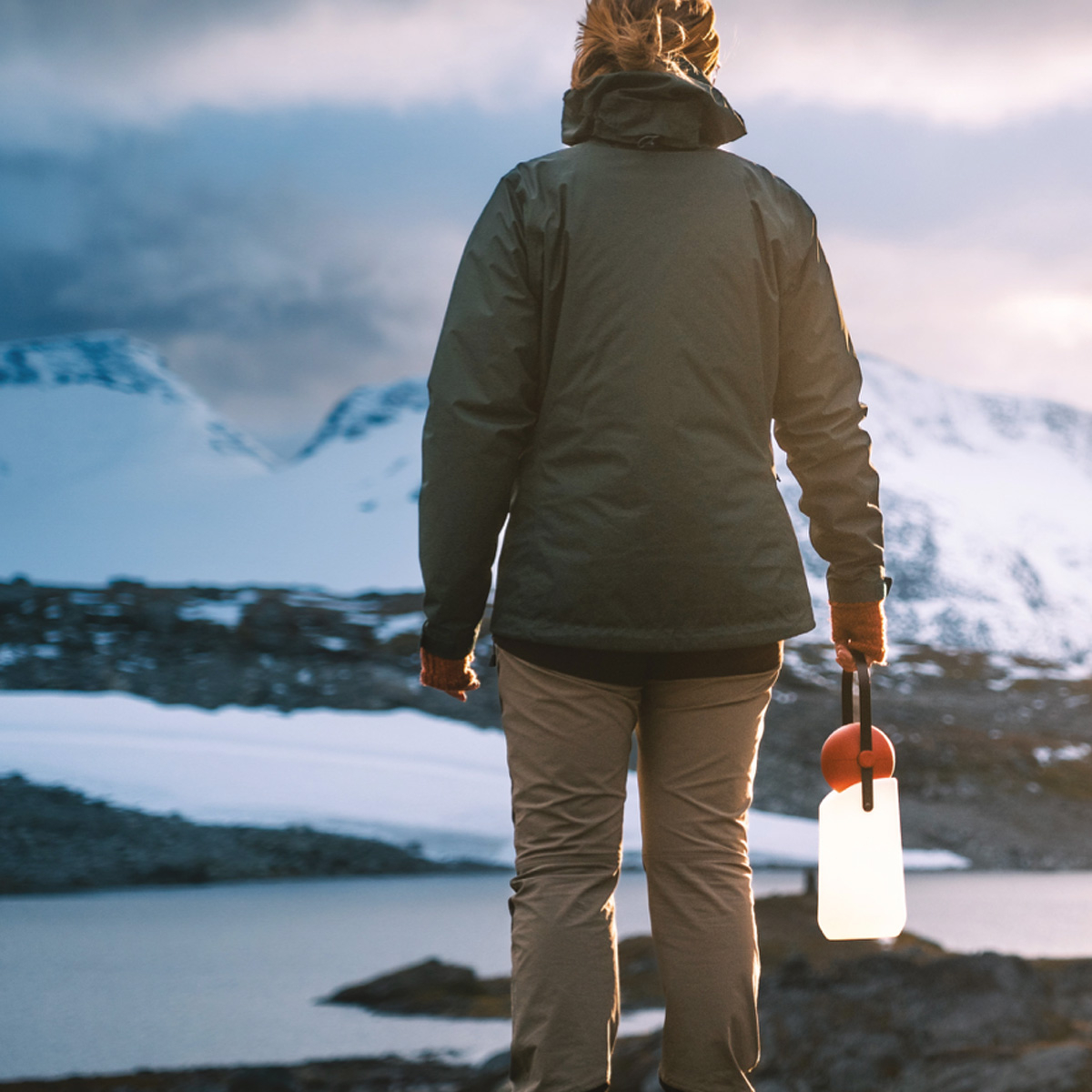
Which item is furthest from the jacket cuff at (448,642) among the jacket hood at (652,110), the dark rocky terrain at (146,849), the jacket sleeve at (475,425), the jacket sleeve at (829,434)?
the dark rocky terrain at (146,849)

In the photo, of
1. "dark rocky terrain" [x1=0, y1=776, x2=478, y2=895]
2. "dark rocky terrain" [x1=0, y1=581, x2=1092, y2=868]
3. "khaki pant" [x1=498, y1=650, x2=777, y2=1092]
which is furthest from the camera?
"dark rocky terrain" [x1=0, y1=581, x2=1092, y2=868]

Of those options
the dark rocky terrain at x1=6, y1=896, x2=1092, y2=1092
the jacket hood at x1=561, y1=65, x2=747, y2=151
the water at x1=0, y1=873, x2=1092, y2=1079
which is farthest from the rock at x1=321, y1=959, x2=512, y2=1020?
the jacket hood at x1=561, y1=65, x2=747, y2=151

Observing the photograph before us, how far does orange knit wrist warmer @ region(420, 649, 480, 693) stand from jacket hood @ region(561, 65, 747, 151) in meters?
0.83

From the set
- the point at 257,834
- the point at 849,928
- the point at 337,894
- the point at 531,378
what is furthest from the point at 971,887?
the point at 531,378

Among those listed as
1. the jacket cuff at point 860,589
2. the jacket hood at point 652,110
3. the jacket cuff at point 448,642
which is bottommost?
the jacket cuff at point 448,642

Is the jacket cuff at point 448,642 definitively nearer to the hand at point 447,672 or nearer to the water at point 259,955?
the hand at point 447,672

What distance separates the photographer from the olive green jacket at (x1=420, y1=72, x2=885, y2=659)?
1546 millimetres

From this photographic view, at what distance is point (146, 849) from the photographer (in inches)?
366

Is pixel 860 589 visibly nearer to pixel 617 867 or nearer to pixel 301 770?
pixel 617 867

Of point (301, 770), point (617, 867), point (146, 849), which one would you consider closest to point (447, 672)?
point (617, 867)

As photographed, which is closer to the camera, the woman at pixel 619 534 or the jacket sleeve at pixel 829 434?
the woman at pixel 619 534

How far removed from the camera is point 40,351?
3036 inches

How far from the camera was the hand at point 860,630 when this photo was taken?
1730 mm

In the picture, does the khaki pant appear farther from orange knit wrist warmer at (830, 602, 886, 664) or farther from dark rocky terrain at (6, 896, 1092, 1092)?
dark rocky terrain at (6, 896, 1092, 1092)
